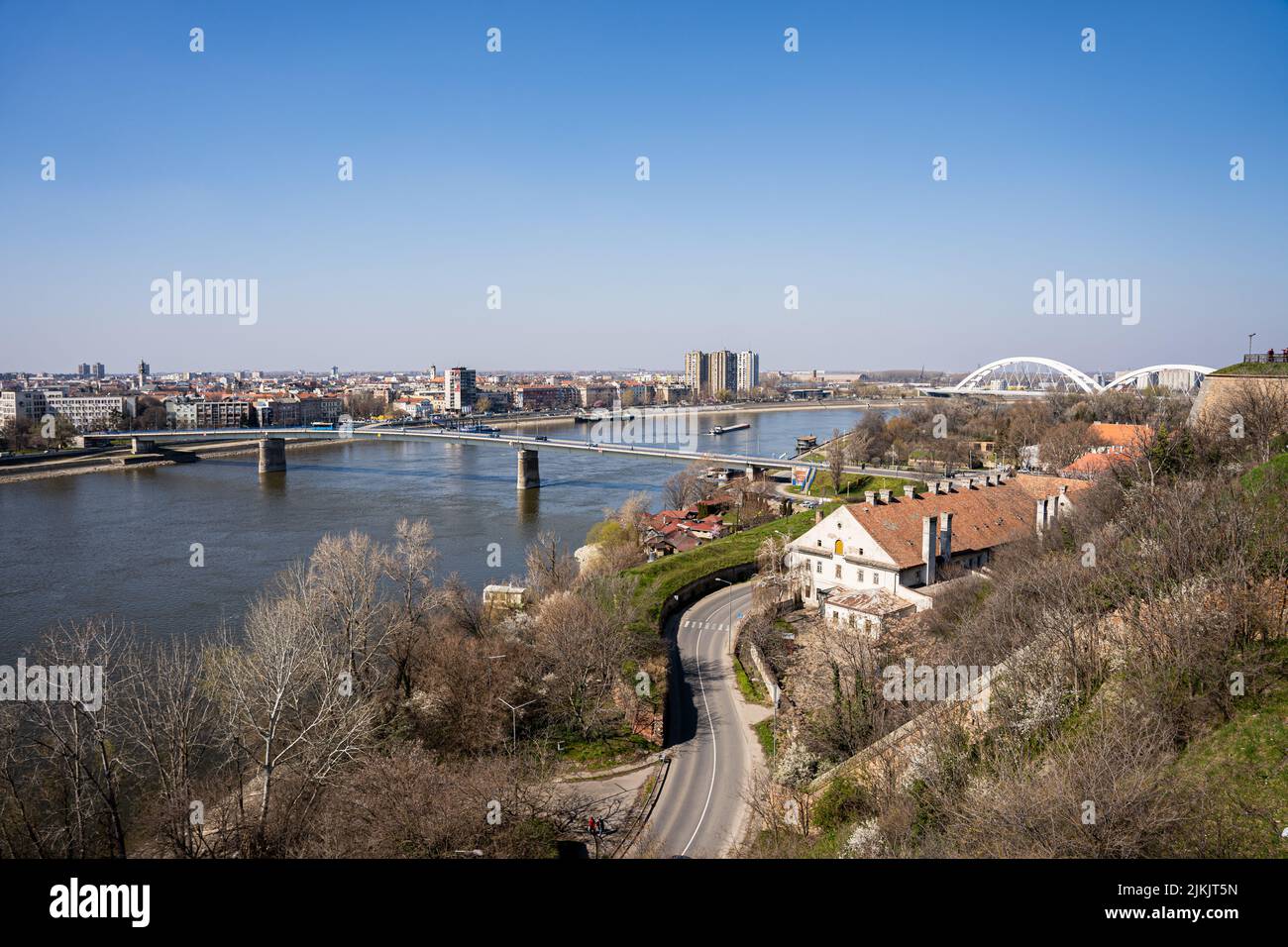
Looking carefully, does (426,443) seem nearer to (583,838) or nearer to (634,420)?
(634,420)

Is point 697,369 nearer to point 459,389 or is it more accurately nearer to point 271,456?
point 459,389

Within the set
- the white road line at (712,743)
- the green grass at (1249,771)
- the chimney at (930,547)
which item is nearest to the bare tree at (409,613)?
the white road line at (712,743)

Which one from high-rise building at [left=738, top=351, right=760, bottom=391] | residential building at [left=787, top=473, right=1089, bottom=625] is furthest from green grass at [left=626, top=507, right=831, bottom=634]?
high-rise building at [left=738, top=351, right=760, bottom=391]

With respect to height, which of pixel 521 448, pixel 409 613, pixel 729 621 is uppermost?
pixel 521 448

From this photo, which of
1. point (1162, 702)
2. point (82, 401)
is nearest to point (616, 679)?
point (1162, 702)

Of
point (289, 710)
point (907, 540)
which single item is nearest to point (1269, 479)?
point (907, 540)
